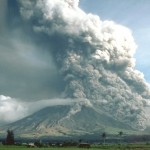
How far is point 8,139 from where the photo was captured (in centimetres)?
12988
